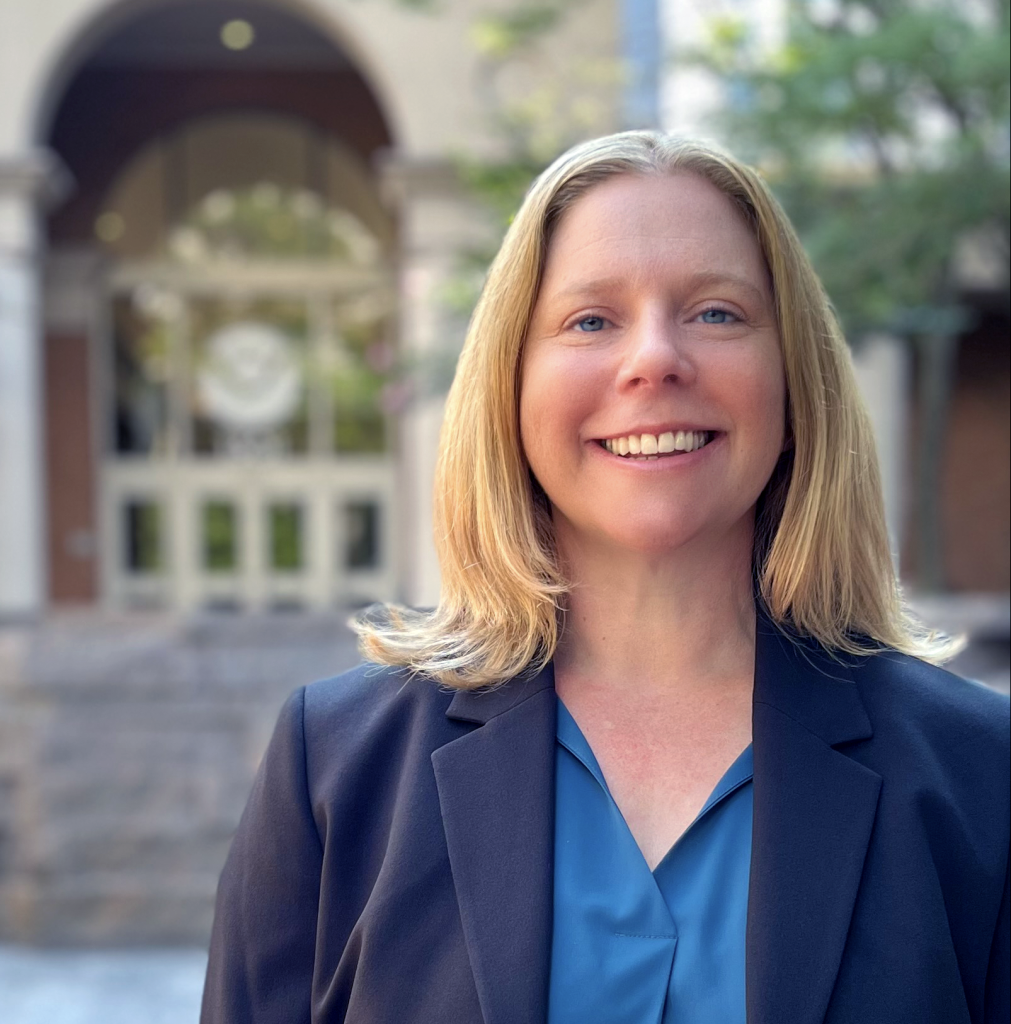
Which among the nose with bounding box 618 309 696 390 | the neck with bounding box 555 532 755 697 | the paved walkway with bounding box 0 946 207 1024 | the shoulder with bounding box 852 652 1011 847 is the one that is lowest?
the paved walkway with bounding box 0 946 207 1024

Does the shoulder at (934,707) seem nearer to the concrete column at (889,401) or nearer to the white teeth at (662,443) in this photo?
the white teeth at (662,443)

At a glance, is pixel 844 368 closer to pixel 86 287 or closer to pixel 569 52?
pixel 569 52

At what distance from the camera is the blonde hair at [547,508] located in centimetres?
183

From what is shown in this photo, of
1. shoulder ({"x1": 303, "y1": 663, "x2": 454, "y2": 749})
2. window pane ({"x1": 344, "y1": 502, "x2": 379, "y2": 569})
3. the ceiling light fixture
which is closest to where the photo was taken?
shoulder ({"x1": 303, "y1": 663, "x2": 454, "y2": 749})

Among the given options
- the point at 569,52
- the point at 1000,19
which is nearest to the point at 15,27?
the point at 569,52

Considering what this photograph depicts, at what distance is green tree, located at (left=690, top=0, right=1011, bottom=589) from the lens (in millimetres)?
8211

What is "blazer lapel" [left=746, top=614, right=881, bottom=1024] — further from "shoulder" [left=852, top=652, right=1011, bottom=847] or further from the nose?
the nose

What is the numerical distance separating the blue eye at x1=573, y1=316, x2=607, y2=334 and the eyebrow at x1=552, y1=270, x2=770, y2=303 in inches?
1.5

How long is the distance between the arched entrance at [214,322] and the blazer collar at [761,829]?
1540 centimetres

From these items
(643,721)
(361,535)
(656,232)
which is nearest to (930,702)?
(643,721)

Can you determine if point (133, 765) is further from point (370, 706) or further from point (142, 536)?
point (142, 536)

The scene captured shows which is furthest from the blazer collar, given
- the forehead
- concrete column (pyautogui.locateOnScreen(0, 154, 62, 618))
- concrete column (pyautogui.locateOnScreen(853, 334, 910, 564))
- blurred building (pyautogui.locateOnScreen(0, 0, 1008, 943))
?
concrete column (pyautogui.locateOnScreen(0, 154, 62, 618))

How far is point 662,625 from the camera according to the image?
1.91 m

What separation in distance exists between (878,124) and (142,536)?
39.3ft
